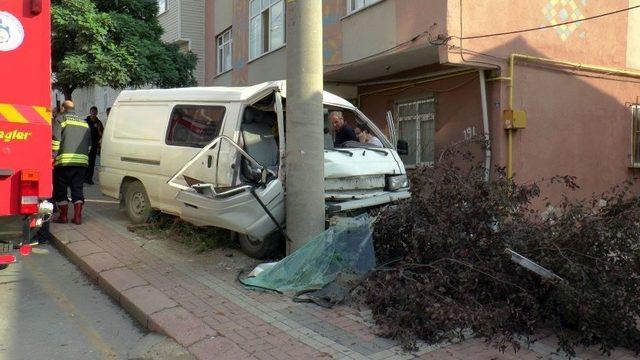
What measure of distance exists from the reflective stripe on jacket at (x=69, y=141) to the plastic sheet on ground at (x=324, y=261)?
3.85m

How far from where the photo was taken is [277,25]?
15.2 metres

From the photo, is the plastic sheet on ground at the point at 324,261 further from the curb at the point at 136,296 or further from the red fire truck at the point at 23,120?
the red fire truck at the point at 23,120

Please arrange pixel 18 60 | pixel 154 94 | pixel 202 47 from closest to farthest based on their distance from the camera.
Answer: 1. pixel 18 60
2. pixel 154 94
3. pixel 202 47

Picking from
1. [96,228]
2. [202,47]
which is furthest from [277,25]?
[96,228]

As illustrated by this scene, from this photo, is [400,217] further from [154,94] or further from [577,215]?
[154,94]

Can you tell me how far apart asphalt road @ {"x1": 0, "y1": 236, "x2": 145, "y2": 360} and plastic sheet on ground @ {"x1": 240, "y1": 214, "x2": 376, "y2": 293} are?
1.34 metres

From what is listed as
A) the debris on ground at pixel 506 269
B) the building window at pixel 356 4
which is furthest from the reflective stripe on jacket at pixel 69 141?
the building window at pixel 356 4

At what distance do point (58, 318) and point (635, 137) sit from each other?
11573mm

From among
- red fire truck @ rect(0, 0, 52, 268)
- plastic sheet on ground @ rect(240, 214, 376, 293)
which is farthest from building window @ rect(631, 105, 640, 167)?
red fire truck @ rect(0, 0, 52, 268)

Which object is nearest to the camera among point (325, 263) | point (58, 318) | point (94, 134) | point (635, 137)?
point (58, 318)

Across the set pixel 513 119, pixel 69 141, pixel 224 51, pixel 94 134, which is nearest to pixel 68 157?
pixel 69 141

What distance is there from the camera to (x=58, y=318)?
16.0ft

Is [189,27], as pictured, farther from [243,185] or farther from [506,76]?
[243,185]

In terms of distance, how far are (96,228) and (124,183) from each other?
790mm
